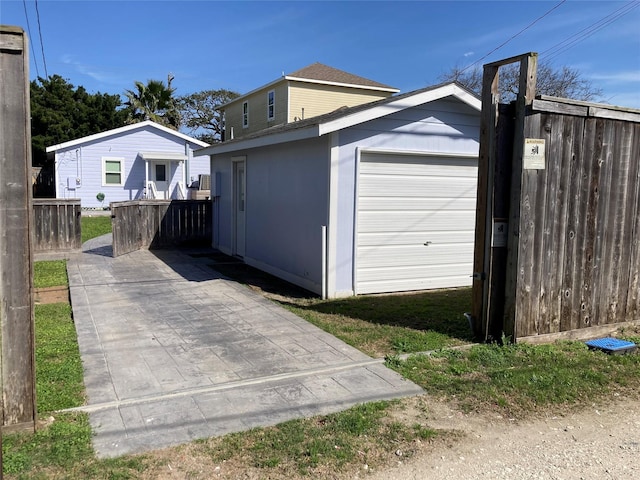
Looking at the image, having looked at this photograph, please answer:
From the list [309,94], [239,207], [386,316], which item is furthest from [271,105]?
[386,316]

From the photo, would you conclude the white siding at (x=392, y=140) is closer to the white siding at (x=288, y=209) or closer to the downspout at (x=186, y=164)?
the white siding at (x=288, y=209)

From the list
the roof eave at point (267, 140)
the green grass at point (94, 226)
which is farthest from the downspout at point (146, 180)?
the roof eave at point (267, 140)

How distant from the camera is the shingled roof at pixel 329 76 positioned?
23.1 metres

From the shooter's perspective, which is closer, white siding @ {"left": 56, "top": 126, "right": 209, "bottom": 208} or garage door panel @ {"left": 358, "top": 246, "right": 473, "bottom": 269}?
garage door panel @ {"left": 358, "top": 246, "right": 473, "bottom": 269}

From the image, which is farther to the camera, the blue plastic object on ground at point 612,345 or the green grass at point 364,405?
the blue plastic object on ground at point 612,345

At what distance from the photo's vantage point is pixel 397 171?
27.2 ft

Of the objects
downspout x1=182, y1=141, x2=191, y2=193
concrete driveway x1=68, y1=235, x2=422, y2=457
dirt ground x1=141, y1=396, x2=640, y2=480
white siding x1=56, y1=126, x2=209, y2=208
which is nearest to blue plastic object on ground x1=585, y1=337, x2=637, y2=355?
dirt ground x1=141, y1=396, x2=640, y2=480

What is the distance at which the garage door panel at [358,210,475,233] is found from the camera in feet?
26.7

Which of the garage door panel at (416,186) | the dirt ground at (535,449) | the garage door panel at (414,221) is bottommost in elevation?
the dirt ground at (535,449)

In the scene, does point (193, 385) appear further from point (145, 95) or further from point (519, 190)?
point (145, 95)

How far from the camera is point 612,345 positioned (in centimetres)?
555


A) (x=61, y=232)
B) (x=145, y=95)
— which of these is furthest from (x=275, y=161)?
(x=145, y=95)

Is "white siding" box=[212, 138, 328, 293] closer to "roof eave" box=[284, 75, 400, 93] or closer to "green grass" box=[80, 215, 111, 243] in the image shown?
"green grass" box=[80, 215, 111, 243]

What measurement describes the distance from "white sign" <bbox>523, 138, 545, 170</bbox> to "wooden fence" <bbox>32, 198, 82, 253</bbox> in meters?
9.76
